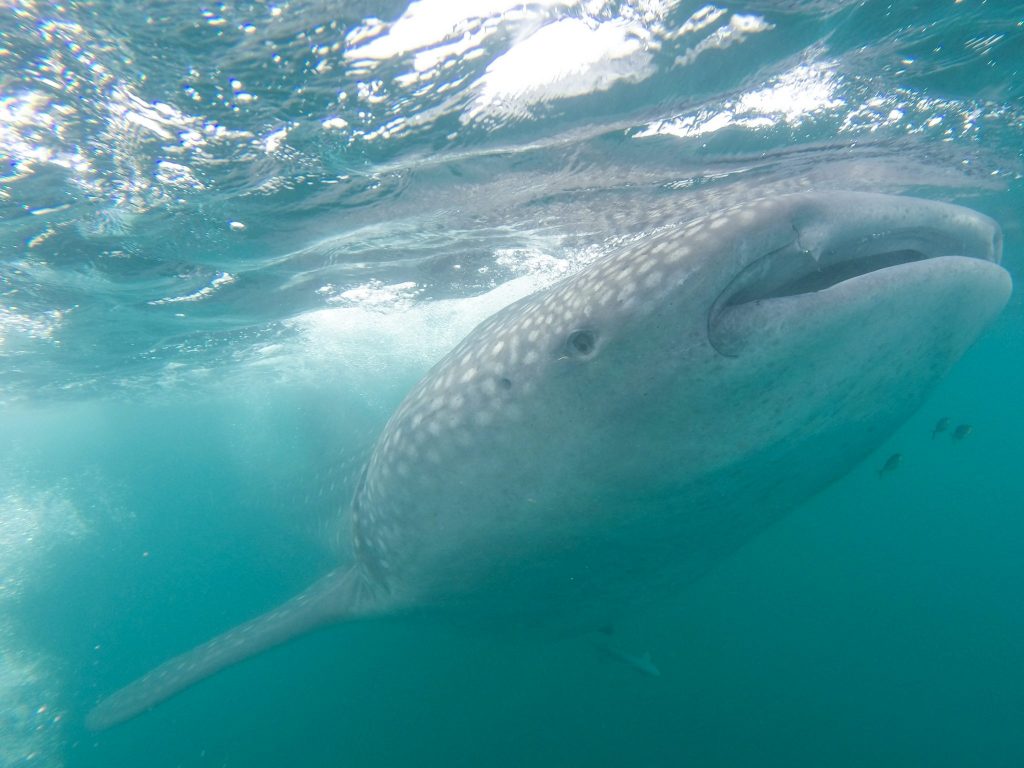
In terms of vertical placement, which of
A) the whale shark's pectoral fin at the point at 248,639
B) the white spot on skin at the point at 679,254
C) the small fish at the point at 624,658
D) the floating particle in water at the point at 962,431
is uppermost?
the white spot on skin at the point at 679,254

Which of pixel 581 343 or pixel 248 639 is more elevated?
pixel 581 343

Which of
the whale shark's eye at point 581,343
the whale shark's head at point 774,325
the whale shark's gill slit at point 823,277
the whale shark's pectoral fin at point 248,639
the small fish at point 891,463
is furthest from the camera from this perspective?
the small fish at point 891,463

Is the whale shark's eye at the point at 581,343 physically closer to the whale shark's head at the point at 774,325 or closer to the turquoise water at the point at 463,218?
the whale shark's head at the point at 774,325

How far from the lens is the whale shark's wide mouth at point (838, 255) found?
2381 mm

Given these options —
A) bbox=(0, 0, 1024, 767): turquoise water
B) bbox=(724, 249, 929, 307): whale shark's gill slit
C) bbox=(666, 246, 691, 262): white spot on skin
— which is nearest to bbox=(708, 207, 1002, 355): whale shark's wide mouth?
bbox=(724, 249, 929, 307): whale shark's gill slit

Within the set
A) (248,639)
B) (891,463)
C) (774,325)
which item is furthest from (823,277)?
(891,463)

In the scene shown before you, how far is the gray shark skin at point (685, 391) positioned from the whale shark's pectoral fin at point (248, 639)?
164cm

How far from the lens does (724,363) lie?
7.90ft

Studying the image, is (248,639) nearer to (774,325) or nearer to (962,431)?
(774,325)

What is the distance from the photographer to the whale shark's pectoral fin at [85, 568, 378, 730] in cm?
550

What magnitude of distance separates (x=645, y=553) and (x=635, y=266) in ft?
6.69

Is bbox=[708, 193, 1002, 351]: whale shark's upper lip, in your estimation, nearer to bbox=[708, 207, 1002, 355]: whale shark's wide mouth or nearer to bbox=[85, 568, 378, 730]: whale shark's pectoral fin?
bbox=[708, 207, 1002, 355]: whale shark's wide mouth

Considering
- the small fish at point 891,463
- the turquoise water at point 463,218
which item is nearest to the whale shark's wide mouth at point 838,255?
the turquoise water at point 463,218

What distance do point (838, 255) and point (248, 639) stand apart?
654 centimetres
